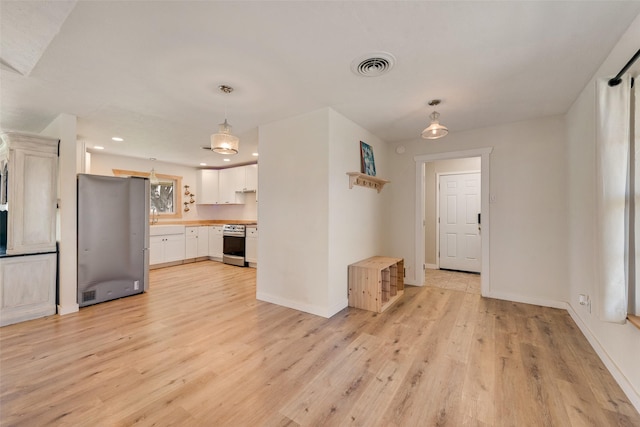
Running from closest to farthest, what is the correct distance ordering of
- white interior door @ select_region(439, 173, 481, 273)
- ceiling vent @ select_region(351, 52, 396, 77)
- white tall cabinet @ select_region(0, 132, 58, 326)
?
ceiling vent @ select_region(351, 52, 396, 77)
white tall cabinet @ select_region(0, 132, 58, 326)
white interior door @ select_region(439, 173, 481, 273)

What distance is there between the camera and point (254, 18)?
1.59 metres

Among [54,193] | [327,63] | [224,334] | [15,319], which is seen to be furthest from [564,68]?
[15,319]

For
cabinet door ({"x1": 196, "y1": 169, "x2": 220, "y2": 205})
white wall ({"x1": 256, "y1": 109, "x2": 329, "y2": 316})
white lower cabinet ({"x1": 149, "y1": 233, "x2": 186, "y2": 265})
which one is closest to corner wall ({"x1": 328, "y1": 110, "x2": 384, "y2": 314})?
white wall ({"x1": 256, "y1": 109, "x2": 329, "y2": 316})

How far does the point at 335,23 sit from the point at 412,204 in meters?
3.16

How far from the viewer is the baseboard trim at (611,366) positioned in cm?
162

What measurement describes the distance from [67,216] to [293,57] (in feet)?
10.8

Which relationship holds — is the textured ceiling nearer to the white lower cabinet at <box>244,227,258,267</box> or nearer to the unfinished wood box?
the unfinished wood box

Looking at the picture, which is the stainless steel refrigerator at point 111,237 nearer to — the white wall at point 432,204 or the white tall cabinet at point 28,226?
the white tall cabinet at point 28,226

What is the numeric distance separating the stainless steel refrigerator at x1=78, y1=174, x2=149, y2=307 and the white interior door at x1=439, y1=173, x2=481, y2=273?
5433mm

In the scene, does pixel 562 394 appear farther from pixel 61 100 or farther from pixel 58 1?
pixel 61 100

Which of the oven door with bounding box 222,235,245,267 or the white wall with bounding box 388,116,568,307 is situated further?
the oven door with bounding box 222,235,245,267

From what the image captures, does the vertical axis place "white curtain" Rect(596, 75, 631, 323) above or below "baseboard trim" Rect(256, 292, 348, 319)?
above

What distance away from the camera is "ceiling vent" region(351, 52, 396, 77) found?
1977mm

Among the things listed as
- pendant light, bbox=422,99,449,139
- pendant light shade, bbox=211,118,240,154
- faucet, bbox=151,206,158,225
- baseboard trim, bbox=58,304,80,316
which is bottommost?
baseboard trim, bbox=58,304,80,316
